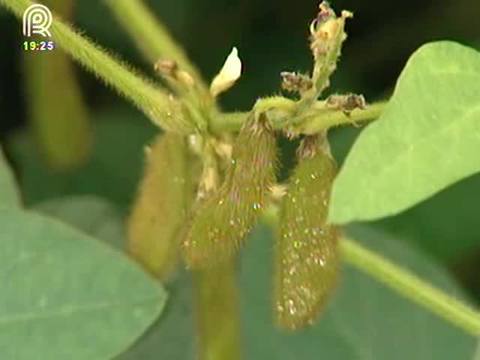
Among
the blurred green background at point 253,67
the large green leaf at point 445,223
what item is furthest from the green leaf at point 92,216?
the large green leaf at point 445,223

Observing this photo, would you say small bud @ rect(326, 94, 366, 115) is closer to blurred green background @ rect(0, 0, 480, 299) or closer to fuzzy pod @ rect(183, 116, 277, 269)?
fuzzy pod @ rect(183, 116, 277, 269)

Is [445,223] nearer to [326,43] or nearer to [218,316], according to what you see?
[218,316]

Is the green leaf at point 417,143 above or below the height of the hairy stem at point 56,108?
above

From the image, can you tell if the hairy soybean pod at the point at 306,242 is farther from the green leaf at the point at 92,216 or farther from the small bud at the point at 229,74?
the green leaf at the point at 92,216

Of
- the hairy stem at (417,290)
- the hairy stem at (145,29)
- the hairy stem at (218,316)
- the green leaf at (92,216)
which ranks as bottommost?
the green leaf at (92,216)

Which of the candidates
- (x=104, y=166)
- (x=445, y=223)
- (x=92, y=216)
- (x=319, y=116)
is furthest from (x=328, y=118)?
(x=104, y=166)

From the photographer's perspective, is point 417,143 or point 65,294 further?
point 65,294

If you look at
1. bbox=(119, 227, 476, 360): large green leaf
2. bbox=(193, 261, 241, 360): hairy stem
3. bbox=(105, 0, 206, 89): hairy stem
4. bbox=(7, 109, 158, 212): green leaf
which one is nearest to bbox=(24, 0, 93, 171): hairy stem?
bbox=(7, 109, 158, 212): green leaf
